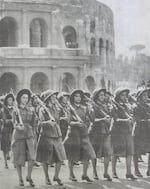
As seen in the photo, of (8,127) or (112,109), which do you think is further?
(8,127)

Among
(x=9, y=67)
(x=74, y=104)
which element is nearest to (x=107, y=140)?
(x=74, y=104)

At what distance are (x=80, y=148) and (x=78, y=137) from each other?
0.17 meters

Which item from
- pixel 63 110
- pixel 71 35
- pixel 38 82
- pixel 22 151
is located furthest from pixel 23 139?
pixel 71 35

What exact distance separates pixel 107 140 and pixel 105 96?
0.72m

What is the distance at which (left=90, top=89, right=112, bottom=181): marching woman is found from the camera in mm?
8680

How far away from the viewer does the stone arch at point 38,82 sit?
23.2m

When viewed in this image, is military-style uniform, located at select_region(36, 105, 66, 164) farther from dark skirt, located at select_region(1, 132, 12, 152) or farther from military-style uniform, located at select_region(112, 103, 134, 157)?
dark skirt, located at select_region(1, 132, 12, 152)

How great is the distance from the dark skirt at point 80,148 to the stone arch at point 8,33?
54.9 feet

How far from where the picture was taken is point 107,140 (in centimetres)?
877

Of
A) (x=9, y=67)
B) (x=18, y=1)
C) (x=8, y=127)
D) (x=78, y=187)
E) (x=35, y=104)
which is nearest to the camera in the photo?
(x=78, y=187)

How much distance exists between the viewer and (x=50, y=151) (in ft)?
26.7

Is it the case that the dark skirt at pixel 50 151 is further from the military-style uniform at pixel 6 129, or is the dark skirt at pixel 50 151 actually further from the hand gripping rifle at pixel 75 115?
the military-style uniform at pixel 6 129

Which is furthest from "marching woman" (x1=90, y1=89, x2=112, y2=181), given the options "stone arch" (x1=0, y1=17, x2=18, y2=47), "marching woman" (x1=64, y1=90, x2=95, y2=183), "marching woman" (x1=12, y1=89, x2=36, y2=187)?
"stone arch" (x1=0, y1=17, x2=18, y2=47)

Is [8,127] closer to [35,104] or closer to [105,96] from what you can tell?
[35,104]
